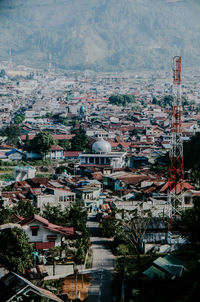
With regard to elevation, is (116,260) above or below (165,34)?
below

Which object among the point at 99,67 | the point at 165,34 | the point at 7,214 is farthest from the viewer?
the point at 165,34

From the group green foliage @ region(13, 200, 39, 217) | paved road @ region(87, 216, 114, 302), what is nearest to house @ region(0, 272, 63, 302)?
paved road @ region(87, 216, 114, 302)

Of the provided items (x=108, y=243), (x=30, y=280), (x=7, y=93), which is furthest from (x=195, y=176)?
(x=7, y=93)

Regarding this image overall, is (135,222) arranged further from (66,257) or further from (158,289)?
(158,289)

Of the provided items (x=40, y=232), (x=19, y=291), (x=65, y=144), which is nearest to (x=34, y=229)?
(x=40, y=232)

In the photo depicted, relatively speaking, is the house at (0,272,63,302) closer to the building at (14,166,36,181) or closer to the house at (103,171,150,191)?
the house at (103,171,150,191)

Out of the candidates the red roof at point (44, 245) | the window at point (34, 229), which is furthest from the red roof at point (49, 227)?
the red roof at point (44, 245)

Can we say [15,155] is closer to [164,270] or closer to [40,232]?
[40,232]

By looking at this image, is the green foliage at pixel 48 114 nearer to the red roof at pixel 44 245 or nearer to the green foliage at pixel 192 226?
the red roof at pixel 44 245
